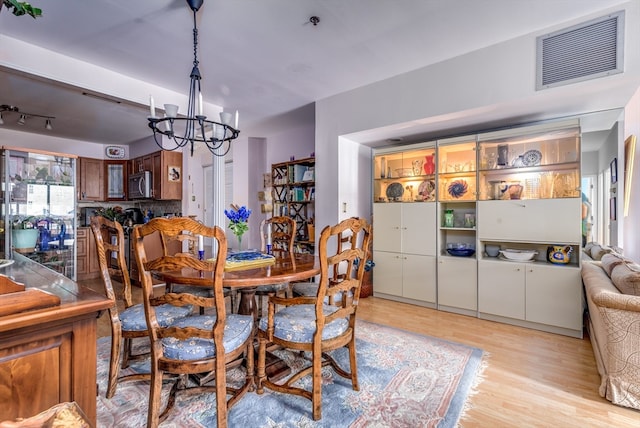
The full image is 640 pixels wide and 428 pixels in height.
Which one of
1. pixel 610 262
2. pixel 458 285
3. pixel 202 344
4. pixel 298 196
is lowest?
pixel 458 285

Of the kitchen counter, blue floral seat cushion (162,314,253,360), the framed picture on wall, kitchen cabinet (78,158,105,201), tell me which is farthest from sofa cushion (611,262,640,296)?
kitchen cabinet (78,158,105,201)

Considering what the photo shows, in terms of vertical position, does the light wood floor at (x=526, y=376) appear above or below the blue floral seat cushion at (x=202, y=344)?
below

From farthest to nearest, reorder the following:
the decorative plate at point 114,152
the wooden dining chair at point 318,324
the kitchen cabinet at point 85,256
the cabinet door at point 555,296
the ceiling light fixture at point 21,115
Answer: the decorative plate at point 114,152, the kitchen cabinet at point 85,256, the ceiling light fixture at point 21,115, the cabinet door at point 555,296, the wooden dining chair at point 318,324

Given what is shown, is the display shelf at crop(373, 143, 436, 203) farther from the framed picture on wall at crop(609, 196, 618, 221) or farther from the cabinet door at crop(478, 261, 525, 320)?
the framed picture on wall at crop(609, 196, 618, 221)

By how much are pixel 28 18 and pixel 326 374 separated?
335 centimetres

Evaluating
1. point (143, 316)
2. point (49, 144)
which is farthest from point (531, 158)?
point (49, 144)

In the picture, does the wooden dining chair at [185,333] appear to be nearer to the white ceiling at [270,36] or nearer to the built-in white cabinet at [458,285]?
the white ceiling at [270,36]

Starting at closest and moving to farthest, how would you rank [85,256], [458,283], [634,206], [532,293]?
[532,293] < [634,206] < [458,283] < [85,256]

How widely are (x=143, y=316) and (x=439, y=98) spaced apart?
10.2 ft

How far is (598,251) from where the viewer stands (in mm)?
2994

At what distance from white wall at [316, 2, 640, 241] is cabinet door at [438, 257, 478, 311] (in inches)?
54.3

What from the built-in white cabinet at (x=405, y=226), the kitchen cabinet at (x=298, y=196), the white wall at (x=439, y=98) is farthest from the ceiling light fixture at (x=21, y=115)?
the built-in white cabinet at (x=405, y=226)

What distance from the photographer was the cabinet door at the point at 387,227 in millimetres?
3884

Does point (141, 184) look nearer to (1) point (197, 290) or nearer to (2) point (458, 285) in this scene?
(1) point (197, 290)
